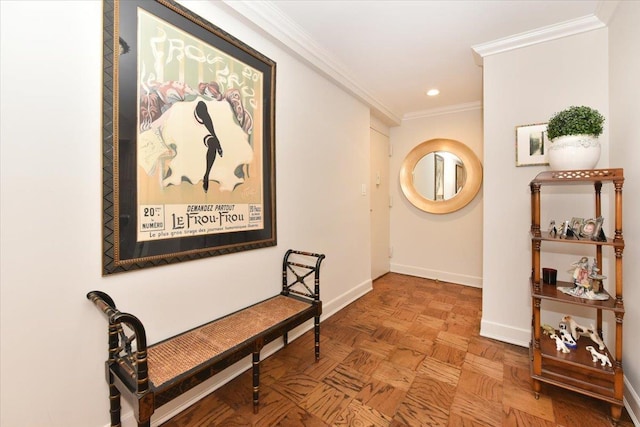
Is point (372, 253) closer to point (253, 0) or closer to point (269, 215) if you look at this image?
point (269, 215)

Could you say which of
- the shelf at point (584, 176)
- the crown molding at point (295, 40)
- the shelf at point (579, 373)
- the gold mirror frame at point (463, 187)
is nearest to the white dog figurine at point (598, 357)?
the shelf at point (579, 373)

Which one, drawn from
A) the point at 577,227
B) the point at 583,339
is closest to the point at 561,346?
the point at 583,339

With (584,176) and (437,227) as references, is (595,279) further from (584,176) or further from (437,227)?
(437,227)

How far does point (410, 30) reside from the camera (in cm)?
204

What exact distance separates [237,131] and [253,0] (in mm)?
829

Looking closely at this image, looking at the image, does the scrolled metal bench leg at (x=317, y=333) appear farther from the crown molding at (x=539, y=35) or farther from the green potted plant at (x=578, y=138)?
the crown molding at (x=539, y=35)

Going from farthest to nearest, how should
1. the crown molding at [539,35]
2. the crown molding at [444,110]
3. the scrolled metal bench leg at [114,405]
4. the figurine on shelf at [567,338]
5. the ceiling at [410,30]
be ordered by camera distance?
the crown molding at [444,110]
the crown molding at [539,35]
the ceiling at [410,30]
the figurine on shelf at [567,338]
the scrolled metal bench leg at [114,405]

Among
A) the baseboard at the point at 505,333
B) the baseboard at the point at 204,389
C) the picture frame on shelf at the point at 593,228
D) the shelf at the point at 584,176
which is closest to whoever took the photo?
the baseboard at the point at 204,389

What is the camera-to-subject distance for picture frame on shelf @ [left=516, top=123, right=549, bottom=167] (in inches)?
81.4

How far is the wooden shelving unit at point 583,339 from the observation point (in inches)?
55.8

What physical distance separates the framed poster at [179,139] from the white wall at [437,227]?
270cm

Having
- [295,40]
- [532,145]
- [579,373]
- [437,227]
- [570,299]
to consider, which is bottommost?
[579,373]

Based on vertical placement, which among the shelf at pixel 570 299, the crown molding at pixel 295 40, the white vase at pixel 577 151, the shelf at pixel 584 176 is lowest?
the shelf at pixel 570 299

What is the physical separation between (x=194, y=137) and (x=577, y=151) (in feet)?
7.25
